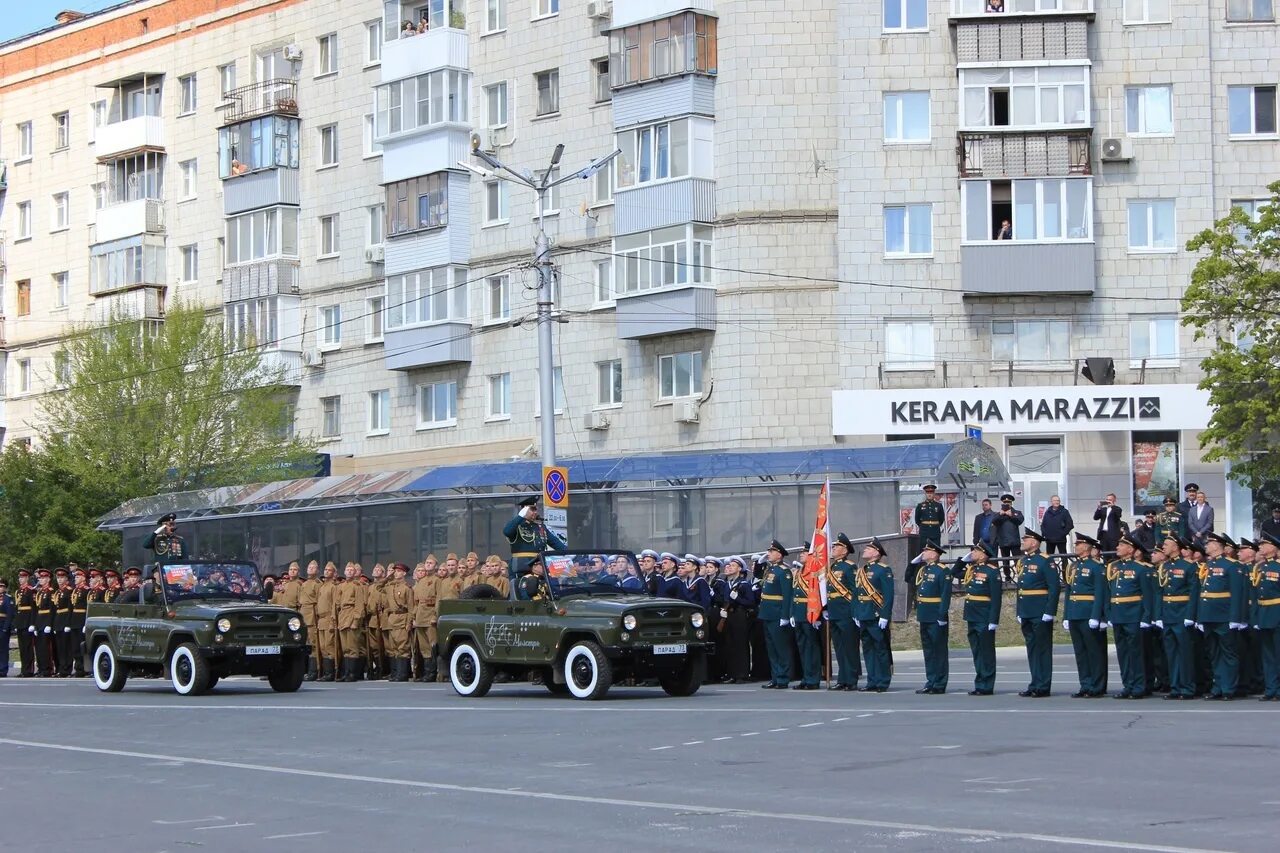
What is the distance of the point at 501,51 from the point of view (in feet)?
178

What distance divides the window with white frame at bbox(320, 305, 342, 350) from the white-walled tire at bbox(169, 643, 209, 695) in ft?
108

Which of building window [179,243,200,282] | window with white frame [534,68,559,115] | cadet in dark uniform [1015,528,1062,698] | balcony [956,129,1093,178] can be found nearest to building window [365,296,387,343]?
window with white frame [534,68,559,115]

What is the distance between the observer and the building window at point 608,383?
5147cm

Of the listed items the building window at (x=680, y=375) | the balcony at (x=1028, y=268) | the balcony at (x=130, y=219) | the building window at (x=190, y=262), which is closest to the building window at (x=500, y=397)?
the building window at (x=680, y=375)

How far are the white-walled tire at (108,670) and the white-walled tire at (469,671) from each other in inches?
231

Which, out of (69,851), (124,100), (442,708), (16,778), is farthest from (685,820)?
(124,100)

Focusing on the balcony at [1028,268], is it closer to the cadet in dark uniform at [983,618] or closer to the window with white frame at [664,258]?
the window with white frame at [664,258]

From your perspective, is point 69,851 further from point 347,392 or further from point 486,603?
point 347,392

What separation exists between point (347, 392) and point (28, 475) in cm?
957

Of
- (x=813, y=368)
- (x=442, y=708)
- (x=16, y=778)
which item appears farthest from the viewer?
(x=813, y=368)

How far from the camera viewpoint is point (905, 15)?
48.3 metres

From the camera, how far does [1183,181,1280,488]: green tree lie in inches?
1577

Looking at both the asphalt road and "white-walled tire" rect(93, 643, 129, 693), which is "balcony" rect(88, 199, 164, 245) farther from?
the asphalt road

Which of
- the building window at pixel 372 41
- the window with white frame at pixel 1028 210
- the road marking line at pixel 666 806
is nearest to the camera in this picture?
the road marking line at pixel 666 806
